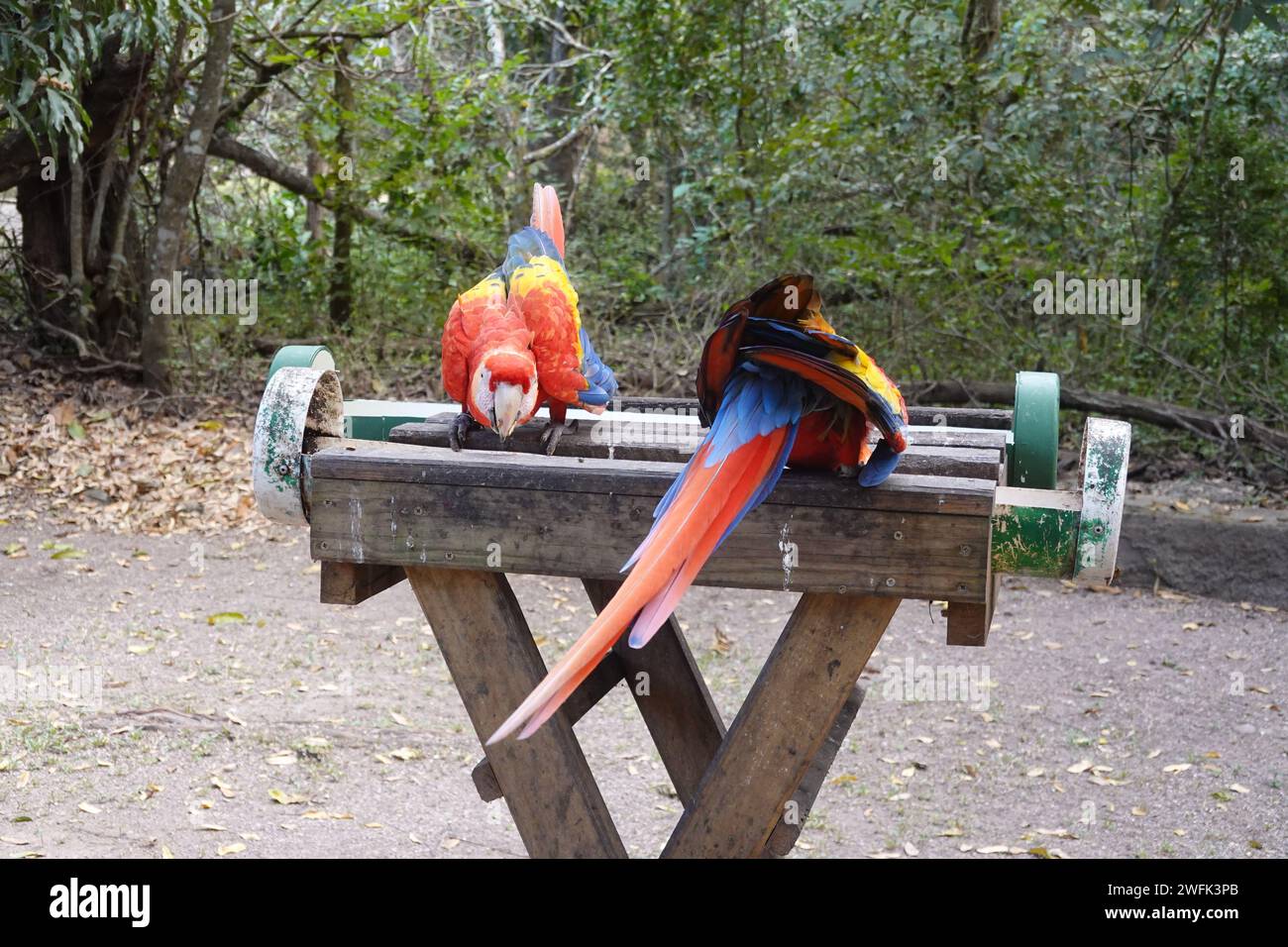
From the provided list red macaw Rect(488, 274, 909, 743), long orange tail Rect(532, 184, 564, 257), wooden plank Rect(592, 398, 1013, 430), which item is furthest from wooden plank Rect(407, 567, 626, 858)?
long orange tail Rect(532, 184, 564, 257)

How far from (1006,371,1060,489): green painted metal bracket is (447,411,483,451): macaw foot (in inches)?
47.7

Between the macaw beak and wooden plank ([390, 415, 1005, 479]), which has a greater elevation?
the macaw beak

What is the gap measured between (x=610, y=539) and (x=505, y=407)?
733 millimetres

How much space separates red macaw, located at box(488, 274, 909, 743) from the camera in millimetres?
1443

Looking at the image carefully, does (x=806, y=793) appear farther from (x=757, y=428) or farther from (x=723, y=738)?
(x=757, y=428)

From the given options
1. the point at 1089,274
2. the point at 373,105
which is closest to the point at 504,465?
the point at 1089,274

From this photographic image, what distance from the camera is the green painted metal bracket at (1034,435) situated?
8.39 feet

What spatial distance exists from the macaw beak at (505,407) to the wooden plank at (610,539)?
23.5 inches

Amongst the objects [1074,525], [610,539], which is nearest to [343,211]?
[610,539]

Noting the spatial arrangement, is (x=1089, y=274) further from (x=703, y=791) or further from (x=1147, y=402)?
(x=703, y=791)

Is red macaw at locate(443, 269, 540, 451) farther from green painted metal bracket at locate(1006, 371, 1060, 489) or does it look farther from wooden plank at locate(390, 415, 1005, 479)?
green painted metal bracket at locate(1006, 371, 1060, 489)
